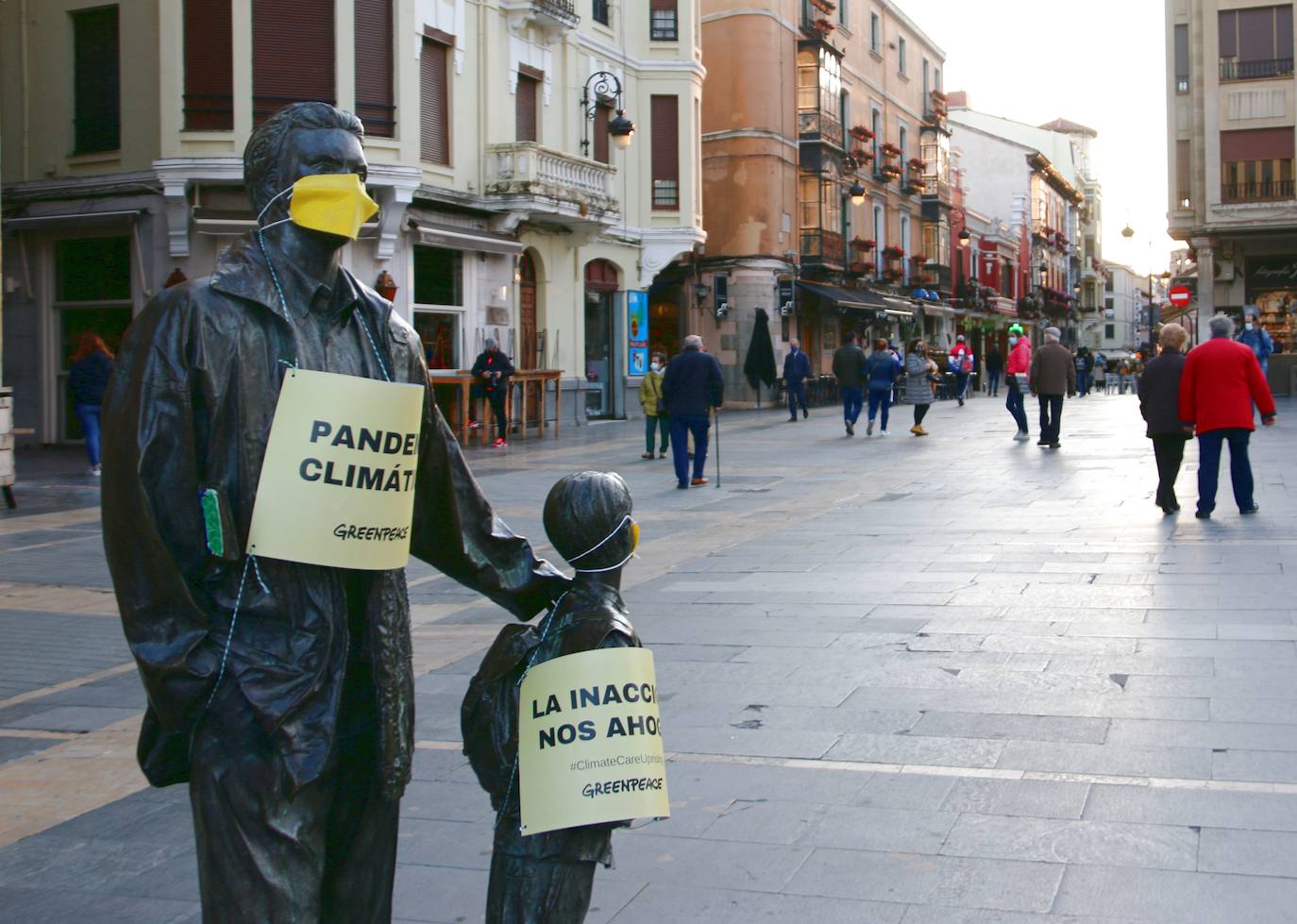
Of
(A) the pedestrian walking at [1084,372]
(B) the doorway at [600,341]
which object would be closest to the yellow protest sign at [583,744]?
(B) the doorway at [600,341]

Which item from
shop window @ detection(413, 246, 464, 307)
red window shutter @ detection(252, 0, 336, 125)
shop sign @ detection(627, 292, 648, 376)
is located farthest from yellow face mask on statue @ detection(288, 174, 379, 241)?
shop sign @ detection(627, 292, 648, 376)

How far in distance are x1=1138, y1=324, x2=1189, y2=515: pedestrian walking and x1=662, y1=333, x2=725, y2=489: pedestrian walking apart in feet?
16.6

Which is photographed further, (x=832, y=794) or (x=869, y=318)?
(x=869, y=318)

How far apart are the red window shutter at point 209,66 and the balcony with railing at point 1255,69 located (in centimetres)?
2964

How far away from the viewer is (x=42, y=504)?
1449 centimetres

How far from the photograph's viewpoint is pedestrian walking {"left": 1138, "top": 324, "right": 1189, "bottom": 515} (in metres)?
12.5

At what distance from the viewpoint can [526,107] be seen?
27266 mm

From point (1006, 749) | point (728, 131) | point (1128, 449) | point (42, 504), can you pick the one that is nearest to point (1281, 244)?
point (728, 131)

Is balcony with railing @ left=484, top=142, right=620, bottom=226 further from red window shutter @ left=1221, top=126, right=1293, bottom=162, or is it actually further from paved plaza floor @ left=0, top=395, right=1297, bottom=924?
red window shutter @ left=1221, top=126, right=1293, bottom=162

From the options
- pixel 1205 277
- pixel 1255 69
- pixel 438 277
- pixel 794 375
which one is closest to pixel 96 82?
pixel 438 277

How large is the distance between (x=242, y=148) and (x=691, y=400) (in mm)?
8817

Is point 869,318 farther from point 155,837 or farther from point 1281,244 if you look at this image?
point 155,837

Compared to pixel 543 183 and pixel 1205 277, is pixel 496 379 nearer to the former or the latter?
pixel 543 183

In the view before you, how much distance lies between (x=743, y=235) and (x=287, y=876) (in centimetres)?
3716
